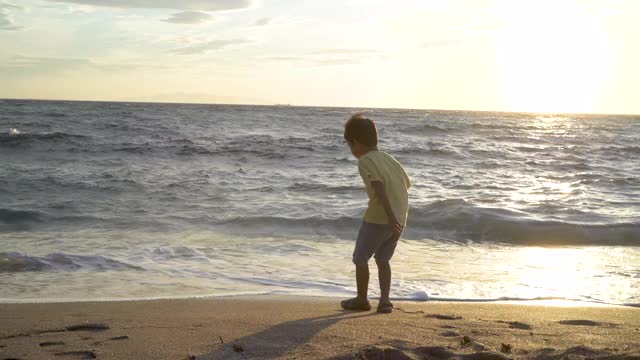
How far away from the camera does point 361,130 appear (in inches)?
198

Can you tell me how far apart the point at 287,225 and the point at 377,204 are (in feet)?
18.0

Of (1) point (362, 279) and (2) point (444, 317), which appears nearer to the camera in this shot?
(2) point (444, 317)

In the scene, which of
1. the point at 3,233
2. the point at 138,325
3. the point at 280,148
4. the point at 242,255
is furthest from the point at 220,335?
the point at 280,148

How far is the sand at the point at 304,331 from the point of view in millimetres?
3711

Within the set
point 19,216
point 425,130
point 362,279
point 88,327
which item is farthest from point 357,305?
point 425,130

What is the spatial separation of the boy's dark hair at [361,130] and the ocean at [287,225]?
1.61 meters

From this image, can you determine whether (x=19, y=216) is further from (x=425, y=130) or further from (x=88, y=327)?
(x=425, y=130)

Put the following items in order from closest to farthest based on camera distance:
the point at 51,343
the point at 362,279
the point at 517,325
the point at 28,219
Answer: the point at 51,343, the point at 517,325, the point at 362,279, the point at 28,219

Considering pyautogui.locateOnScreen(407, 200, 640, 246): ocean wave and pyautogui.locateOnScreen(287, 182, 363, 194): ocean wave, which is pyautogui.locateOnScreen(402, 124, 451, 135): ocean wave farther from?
pyautogui.locateOnScreen(407, 200, 640, 246): ocean wave

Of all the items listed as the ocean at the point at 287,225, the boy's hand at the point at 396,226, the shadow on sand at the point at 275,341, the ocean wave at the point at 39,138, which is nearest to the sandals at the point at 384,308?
the shadow on sand at the point at 275,341

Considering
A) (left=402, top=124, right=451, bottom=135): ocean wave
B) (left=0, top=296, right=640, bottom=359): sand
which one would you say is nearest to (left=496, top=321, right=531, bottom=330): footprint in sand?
(left=0, top=296, right=640, bottom=359): sand

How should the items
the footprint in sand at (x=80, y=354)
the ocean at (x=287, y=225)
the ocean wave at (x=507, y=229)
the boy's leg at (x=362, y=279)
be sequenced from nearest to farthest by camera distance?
the footprint in sand at (x=80, y=354) < the boy's leg at (x=362, y=279) < the ocean at (x=287, y=225) < the ocean wave at (x=507, y=229)

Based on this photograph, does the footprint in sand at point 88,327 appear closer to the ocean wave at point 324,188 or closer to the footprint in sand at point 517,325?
the footprint in sand at point 517,325

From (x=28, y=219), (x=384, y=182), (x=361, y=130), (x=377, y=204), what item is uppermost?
(x=361, y=130)
